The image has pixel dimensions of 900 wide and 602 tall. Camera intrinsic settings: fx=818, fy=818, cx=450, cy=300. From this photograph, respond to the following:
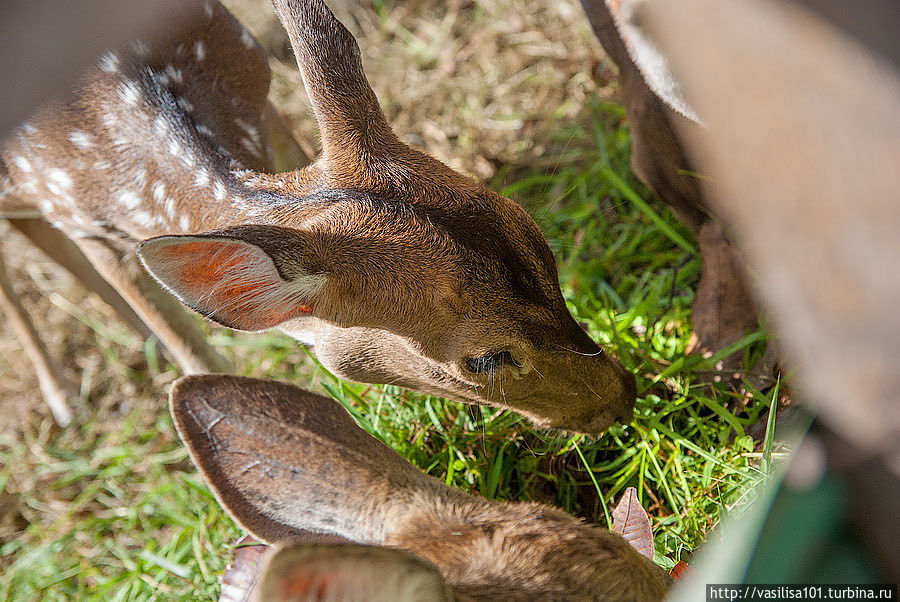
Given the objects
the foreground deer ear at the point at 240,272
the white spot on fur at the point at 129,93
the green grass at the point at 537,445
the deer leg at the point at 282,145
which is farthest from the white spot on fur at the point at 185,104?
the green grass at the point at 537,445

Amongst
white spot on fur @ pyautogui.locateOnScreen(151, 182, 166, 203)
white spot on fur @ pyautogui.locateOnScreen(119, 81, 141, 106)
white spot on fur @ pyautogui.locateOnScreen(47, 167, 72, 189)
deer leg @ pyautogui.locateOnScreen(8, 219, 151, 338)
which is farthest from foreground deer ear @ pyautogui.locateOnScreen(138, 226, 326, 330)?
deer leg @ pyautogui.locateOnScreen(8, 219, 151, 338)

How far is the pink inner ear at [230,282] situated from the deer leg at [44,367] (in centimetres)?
232

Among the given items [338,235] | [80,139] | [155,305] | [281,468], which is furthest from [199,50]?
[281,468]

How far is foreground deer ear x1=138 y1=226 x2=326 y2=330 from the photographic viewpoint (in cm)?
216

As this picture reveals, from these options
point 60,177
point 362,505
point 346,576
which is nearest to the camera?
point 346,576

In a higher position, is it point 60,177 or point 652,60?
point 652,60

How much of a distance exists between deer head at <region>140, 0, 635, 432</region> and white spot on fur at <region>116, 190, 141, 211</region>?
627 mm

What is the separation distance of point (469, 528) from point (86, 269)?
9.40ft

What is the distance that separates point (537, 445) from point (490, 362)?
24.9 inches

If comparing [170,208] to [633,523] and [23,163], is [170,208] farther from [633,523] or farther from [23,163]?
[633,523]

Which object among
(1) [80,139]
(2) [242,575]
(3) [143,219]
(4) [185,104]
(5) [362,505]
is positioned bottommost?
(2) [242,575]

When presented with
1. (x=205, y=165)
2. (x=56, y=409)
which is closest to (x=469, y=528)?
(x=205, y=165)

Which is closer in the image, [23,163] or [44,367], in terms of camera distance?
[23,163]

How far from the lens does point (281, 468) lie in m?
2.07
